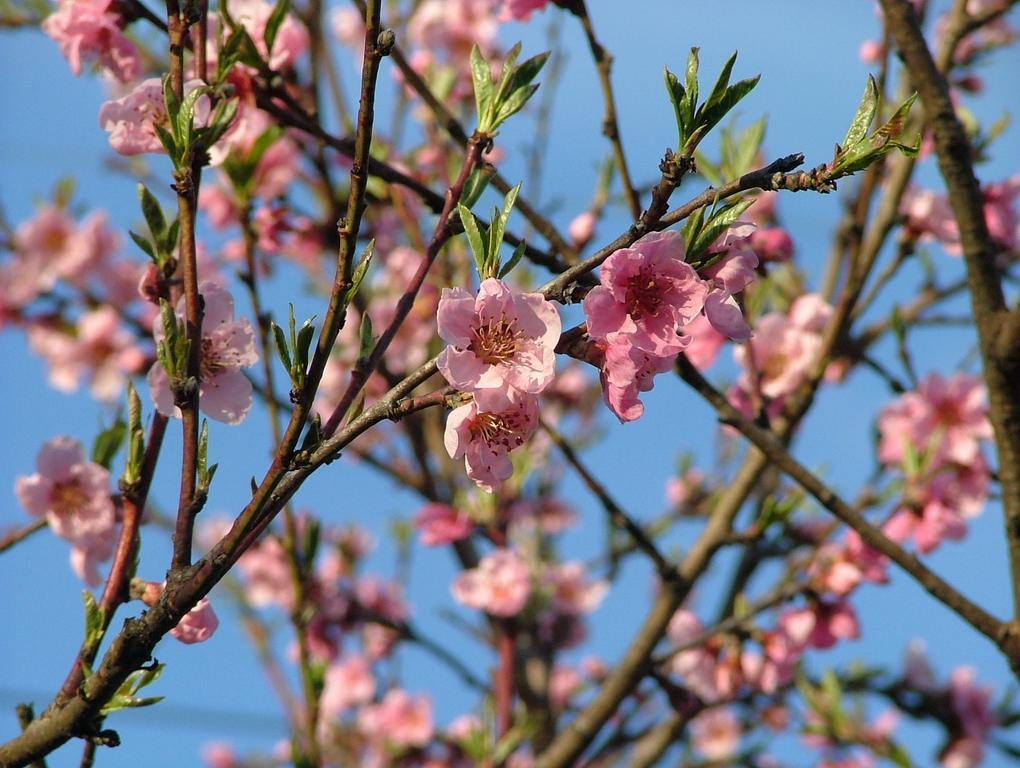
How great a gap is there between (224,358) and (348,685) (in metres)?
3.50

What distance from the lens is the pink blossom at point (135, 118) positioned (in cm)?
145

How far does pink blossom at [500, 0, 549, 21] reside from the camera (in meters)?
2.05

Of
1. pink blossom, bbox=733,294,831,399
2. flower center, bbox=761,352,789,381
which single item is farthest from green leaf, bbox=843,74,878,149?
flower center, bbox=761,352,789,381

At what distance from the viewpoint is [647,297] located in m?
1.08

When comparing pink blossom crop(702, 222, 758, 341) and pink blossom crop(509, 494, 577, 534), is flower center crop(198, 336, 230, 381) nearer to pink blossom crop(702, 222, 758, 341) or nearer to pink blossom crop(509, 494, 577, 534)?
pink blossom crop(702, 222, 758, 341)

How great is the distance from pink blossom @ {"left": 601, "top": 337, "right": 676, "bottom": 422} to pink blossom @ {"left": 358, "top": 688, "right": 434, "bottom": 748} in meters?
3.13

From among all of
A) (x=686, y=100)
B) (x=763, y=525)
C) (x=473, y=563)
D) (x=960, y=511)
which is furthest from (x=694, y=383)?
(x=473, y=563)

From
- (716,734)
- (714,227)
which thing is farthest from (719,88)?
(716,734)

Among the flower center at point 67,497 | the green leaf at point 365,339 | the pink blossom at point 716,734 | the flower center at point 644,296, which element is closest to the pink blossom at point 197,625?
the green leaf at point 365,339

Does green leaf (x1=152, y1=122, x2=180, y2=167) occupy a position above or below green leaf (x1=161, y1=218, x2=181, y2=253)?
below

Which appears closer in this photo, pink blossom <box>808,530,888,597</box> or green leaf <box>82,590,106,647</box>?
green leaf <box>82,590,106,647</box>

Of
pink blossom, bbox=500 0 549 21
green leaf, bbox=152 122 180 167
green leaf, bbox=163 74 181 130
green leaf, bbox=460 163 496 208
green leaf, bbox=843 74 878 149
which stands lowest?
green leaf, bbox=843 74 878 149

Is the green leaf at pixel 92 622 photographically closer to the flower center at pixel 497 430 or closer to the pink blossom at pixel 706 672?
the flower center at pixel 497 430

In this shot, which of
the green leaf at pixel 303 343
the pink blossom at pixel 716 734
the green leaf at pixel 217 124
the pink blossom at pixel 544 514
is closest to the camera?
the green leaf at pixel 303 343
